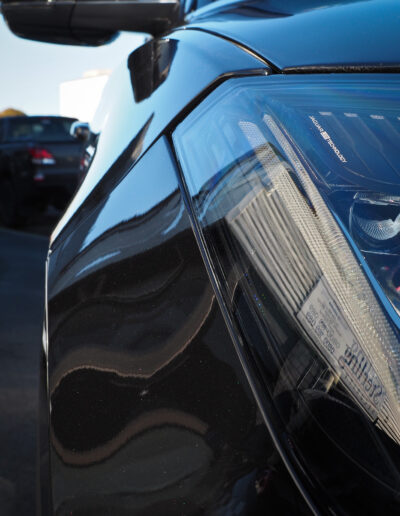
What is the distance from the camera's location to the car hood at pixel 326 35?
92 centimetres

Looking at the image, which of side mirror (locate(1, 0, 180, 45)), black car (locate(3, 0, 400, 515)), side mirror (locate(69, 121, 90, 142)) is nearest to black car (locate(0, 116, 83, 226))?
side mirror (locate(69, 121, 90, 142))

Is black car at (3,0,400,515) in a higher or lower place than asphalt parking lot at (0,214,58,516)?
higher

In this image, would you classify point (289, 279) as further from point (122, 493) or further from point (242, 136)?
point (122, 493)

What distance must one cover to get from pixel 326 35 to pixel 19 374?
7.92 feet

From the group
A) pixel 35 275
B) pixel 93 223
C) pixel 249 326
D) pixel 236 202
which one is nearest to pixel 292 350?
pixel 249 326

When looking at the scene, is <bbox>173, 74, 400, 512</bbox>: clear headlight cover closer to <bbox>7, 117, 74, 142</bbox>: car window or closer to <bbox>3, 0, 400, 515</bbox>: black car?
<bbox>3, 0, 400, 515</bbox>: black car

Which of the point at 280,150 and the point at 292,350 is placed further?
the point at 280,150

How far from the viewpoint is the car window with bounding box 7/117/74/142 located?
9.04m

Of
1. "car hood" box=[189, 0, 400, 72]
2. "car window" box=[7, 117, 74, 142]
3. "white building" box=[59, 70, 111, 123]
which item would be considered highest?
"car hood" box=[189, 0, 400, 72]

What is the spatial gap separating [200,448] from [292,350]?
0.16 metres

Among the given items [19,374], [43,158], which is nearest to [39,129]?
[43,158]

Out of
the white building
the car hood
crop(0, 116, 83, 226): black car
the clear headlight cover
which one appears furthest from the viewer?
the white building

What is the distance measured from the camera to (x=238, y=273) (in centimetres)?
84

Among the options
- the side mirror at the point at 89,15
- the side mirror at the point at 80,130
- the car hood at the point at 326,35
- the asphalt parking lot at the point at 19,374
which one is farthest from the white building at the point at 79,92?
the car hood at the point at 326,35
